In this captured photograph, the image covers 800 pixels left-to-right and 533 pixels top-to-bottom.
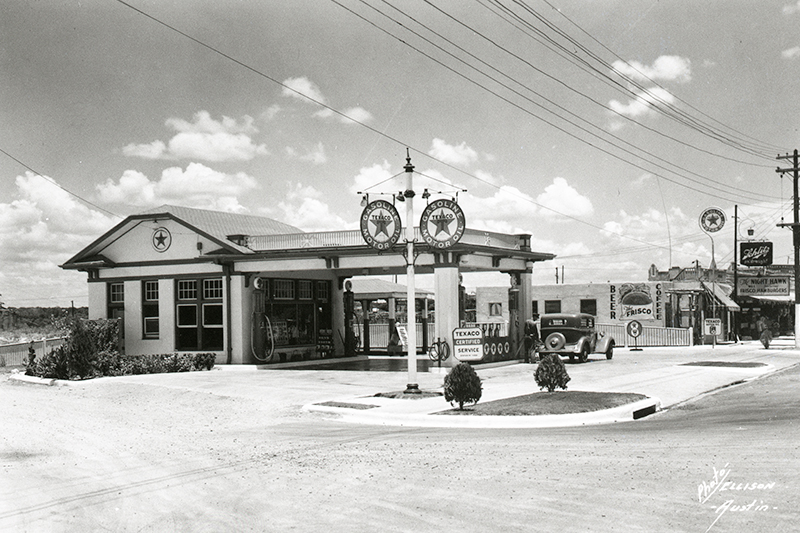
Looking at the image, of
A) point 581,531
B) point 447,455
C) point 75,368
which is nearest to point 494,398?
point 447,455

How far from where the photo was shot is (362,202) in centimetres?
2162

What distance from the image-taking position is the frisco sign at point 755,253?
4722cm

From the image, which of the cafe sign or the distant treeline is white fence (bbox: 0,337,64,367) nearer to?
the distant treeline

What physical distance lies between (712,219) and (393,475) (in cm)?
4209

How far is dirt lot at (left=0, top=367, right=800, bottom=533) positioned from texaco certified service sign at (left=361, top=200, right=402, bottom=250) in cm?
630

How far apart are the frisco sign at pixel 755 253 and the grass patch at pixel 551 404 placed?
32849mm

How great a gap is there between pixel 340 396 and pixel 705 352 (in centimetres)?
2426

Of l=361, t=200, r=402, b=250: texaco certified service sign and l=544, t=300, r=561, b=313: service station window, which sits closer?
l=361, t=200, r=402, b=250: texaco certified service sign

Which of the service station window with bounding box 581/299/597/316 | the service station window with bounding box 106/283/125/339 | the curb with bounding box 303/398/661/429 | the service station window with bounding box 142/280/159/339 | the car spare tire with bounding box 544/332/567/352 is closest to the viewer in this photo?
the curb with bounding box 303/398/661/429

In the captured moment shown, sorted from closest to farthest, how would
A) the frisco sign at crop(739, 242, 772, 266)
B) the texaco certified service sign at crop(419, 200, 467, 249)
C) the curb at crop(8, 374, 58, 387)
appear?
the texaco certified service sign at crop(419, 200, 467, 249) < the curb at crop(8, 374, 58, 387) < the frisco sign at crop(739, 242, 772, 266)

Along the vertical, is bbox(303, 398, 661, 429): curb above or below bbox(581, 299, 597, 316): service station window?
below

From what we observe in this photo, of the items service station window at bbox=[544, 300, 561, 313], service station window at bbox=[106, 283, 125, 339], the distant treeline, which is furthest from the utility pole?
the distant treeline

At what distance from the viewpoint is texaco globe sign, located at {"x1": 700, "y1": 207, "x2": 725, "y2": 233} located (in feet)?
155
